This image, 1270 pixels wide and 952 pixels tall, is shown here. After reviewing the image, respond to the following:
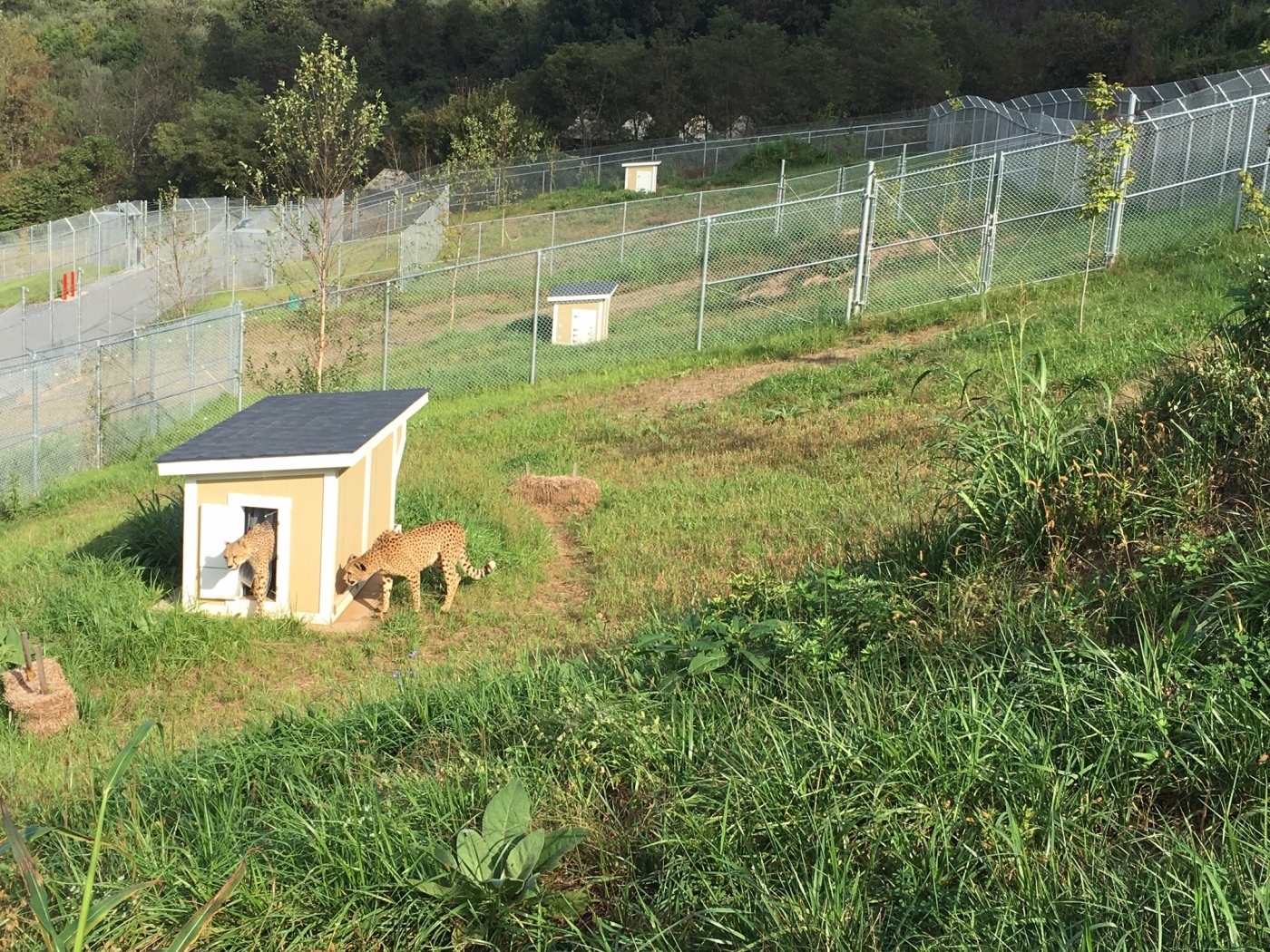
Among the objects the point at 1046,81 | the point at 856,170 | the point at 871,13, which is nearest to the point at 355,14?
the point at 871,13

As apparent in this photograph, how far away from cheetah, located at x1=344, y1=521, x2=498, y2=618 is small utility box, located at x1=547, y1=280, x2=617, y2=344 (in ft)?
38.2

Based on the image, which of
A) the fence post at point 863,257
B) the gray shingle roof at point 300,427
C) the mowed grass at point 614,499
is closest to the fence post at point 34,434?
the mowed grass at point 614,499

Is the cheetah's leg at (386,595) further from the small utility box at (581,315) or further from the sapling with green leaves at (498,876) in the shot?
the small utility box at (581,315)

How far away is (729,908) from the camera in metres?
3.24

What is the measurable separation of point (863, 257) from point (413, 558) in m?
10.3

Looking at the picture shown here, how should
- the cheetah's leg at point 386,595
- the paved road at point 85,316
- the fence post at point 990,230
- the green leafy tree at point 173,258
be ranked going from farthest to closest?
1. the green leafy tree at point 173,258
2. the paved road at point 85,316
3. the fence post at point 990,230
4. the cheetah's leg at point 386,595

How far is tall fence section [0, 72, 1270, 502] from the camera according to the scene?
17.1 metres

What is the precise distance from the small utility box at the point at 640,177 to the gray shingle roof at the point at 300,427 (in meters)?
26.9

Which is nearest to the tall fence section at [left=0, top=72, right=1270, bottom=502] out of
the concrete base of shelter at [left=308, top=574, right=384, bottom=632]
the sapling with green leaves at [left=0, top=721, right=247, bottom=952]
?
the concrete base of shelter at [left=308, top=574, right=384, bottom=632]

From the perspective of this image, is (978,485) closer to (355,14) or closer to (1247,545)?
(1247,545)

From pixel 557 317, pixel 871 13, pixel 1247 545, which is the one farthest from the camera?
pixel 871 13

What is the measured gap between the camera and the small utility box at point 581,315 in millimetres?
20359

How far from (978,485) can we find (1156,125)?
15.9m

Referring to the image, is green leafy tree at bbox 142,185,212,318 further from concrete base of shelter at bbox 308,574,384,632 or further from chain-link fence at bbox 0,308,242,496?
concrete base of shelter at bbox 308,574,384,632
